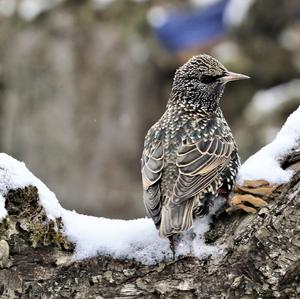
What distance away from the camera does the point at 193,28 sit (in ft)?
40.6

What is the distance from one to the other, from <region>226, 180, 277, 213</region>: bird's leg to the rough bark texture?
4cm

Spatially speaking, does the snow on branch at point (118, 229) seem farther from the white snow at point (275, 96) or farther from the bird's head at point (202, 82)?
Answer: the white snow at point (275, 96)

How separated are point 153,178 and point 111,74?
7.98 metres

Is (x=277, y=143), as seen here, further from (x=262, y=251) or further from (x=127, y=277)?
(x=127, y=277)

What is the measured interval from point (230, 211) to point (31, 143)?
8751 millimetres

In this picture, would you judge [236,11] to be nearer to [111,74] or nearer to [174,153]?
[111,74]

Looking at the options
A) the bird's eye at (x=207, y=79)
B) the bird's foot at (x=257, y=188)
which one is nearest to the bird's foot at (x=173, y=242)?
the bird's foot at (x=257, y=188)

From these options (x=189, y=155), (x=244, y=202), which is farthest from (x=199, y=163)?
(x=244, y=202)

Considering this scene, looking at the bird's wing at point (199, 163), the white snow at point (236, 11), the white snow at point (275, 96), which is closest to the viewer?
the bird's wing at point (199, 163)

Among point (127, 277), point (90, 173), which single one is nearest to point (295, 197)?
point (127, 277)

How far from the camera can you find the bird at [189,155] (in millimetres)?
4566

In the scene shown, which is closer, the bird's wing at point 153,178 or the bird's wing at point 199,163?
the bird's wing at point 153,178

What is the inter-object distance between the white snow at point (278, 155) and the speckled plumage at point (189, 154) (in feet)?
0.83

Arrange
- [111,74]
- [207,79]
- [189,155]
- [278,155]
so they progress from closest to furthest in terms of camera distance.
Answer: [278,155] < [189,155] < [207,79] < [111,74]
